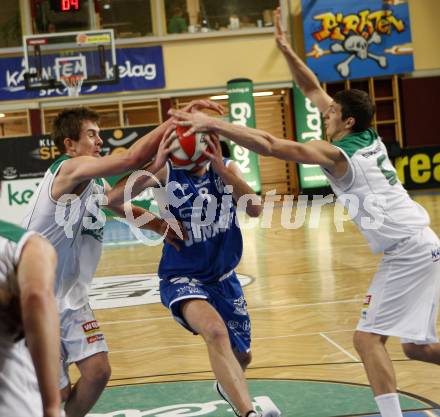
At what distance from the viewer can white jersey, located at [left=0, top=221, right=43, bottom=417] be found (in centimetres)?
194

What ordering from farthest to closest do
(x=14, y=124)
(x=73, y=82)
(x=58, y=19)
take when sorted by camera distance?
1. (x=14, y=124)
2. (x=58, y=19)
3. (x=73, y=82)

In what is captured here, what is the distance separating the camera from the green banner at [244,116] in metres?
19.9

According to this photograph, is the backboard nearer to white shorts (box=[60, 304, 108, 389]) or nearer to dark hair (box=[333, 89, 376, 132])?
dark hair (box=[333, 89, 376, 132])

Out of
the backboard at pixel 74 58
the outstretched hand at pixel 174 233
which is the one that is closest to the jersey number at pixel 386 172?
the outstretched hand at pixel 174 233

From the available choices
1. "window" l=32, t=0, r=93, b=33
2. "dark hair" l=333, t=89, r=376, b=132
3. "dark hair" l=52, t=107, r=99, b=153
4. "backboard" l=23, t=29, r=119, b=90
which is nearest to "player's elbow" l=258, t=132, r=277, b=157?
"dark hair" l=333, t=89, r=376, b=132

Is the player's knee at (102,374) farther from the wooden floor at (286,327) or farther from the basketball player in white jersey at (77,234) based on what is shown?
the wooden floor at (286,327)

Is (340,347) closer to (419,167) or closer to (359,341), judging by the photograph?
(359,341)

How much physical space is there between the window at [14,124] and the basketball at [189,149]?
1880 centimetres

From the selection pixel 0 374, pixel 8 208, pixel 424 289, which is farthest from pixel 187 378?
pixel 8 208

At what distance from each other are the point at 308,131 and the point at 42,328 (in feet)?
64.2

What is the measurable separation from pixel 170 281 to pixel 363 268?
5.70m

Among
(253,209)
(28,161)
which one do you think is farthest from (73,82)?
(253,209)

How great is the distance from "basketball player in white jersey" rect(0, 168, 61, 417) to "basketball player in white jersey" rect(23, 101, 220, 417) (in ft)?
5.87

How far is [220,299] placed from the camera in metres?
4.29
